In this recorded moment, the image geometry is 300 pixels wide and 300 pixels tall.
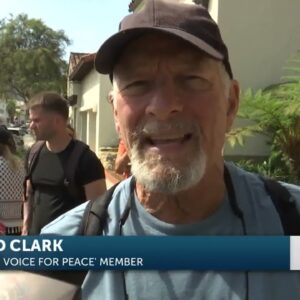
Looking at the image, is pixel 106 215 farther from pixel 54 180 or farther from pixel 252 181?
pixel 54 180

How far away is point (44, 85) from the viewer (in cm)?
2803

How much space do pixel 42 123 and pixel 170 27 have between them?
2.45 m

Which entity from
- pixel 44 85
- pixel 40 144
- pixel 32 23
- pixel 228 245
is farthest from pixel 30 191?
pixel 32 23

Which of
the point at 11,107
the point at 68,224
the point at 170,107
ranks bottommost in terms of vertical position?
the point at 11,107

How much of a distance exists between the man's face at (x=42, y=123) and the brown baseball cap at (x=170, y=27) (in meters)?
2.23

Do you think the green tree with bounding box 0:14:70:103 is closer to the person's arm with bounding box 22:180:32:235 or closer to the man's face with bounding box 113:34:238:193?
the person's arm with bounding box 22:180:32:235

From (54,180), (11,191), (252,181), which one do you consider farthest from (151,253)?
(11,191)

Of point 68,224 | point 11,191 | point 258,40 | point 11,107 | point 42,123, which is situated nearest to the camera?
point 68,224

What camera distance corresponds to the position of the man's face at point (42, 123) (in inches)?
144

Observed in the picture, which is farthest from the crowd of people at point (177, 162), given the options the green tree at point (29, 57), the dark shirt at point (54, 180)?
the green tree at point (29, 57)

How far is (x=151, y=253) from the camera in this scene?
4.63 feet

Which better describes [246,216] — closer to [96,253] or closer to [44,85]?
[96,253]

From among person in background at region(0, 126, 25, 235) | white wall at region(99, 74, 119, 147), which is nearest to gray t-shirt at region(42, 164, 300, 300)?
person in background at region(0, 126, 25, 235)

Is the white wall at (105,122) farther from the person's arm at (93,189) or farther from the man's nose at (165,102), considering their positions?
the man's nose at (165,102)
